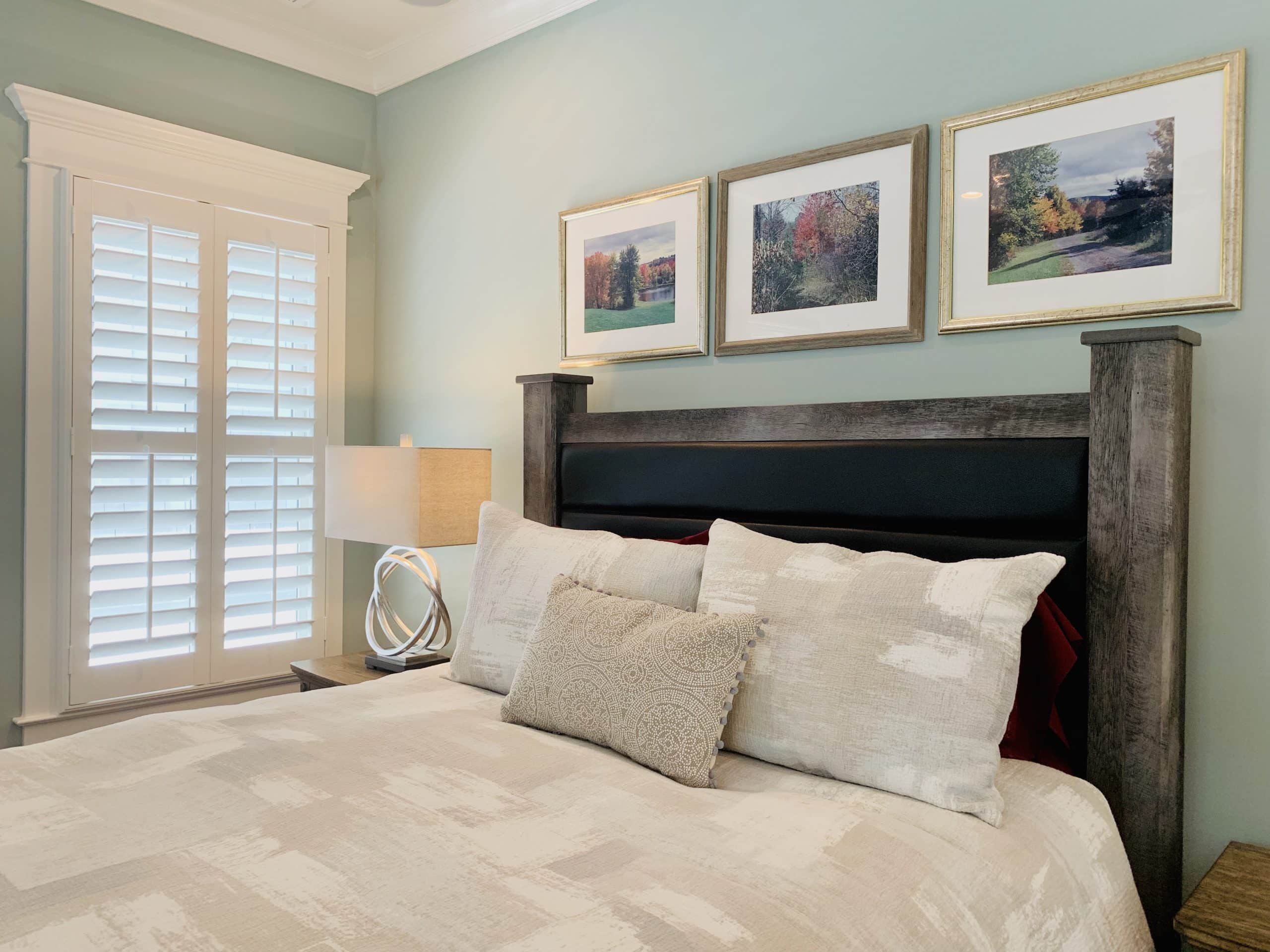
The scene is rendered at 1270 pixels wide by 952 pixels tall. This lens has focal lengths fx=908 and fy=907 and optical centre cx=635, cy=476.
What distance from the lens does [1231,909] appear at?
56.8 inches

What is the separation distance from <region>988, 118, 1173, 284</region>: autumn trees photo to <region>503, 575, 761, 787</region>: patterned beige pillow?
1029mm

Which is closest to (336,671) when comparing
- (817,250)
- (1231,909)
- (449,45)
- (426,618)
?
(426,618)

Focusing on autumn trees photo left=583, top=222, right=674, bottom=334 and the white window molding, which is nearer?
autumn trees photo left=583, top=222, right=674, bottom=334

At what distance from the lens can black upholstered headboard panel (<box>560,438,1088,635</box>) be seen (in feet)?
5.84

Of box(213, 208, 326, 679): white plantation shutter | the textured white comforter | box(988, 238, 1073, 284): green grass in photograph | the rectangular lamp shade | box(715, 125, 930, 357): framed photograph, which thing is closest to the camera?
the textured white comforter

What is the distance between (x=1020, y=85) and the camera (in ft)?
6.50

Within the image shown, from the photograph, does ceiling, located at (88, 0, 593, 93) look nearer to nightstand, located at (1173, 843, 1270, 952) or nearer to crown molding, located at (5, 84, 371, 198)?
crown molding, located at (5, 84, 371, 198)

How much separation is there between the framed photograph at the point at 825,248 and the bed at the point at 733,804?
0.26 m

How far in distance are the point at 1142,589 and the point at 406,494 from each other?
75.4 inches

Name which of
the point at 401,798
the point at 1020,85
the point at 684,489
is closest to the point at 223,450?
the point at 684,489

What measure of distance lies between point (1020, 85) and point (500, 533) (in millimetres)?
1575

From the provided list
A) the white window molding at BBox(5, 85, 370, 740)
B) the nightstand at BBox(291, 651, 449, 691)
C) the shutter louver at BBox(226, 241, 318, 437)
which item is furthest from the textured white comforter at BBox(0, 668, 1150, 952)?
the shutter louver at BBox(226, 241, 318, 437)

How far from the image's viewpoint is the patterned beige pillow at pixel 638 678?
1.58 m

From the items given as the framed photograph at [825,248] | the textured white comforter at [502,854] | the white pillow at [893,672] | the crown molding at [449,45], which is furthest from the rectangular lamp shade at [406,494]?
the crown molding at [449,45]
